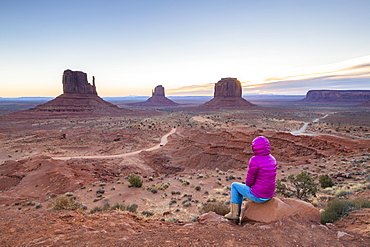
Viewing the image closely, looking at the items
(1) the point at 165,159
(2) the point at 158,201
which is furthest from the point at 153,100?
(2) the point at 158,201

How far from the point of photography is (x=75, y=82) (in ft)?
295

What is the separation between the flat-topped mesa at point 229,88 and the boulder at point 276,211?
12671 cm

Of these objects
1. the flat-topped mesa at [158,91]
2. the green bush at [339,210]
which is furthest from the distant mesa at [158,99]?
the green bush at [339,210]

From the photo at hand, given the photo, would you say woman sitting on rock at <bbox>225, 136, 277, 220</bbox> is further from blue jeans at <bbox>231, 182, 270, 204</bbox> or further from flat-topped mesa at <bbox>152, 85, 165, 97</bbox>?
flat-topped mesa at <bbox>152, 85, 165, 97</bbox>

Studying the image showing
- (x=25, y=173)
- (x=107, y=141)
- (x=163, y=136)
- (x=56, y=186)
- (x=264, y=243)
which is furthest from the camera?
(x=163, y=136)

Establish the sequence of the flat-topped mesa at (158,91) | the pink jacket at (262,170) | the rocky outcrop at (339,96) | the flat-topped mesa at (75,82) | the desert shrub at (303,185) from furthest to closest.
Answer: the flat-topped mesa at (158,91)
the rocky outcrop at (339,96)
the flat-topped mesa at (75,82)
the desert shrub at (303,185)
the pink jacket at (262,170)

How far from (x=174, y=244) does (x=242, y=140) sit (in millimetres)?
21272

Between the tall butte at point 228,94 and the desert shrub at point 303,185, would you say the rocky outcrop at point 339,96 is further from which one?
the desert shrub at point 303,185

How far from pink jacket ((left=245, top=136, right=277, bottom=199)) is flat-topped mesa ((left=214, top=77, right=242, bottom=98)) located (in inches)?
5006

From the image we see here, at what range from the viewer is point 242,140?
2344cm

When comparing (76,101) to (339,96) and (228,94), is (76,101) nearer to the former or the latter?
(228,94)

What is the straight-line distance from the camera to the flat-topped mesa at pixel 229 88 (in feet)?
413

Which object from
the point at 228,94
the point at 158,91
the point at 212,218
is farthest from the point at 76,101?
the point at 158,91

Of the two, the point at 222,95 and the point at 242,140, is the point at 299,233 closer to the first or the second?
the point at 242,140
